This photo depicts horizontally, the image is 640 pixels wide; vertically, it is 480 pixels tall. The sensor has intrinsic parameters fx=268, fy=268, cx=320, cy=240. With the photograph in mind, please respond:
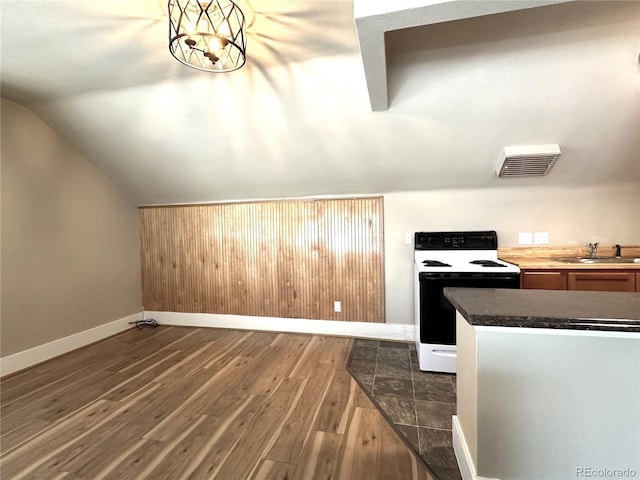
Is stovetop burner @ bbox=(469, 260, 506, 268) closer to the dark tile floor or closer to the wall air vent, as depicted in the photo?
the wall air vent

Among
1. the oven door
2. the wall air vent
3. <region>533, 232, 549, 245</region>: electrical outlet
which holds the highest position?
the wall air vent

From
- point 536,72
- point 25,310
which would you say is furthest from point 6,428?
point 536,72

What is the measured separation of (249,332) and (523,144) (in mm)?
3540

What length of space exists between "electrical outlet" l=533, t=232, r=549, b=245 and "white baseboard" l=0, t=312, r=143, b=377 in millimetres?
5031

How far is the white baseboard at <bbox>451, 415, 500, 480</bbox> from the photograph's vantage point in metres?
1.17

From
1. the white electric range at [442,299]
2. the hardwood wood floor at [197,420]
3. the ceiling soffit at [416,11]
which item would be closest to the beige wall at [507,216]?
the white electric range at [442,299]

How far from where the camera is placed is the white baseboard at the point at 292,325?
3.13 metres

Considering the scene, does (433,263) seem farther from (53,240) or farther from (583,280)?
(53,240)

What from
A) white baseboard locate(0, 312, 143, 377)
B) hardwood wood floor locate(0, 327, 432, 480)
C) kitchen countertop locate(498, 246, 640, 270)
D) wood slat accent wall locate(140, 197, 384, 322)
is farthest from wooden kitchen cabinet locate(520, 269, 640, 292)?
white baseboard locate(0, 312, 143, 377)

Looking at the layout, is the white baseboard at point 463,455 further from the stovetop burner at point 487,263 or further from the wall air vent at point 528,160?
the wall air vent at point 528,160

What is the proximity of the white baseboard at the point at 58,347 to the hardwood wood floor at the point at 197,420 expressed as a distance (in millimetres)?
93

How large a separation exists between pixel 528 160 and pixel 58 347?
16.4 ft

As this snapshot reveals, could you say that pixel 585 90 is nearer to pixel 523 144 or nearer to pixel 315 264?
pixel 523 144

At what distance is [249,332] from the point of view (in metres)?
3.44
